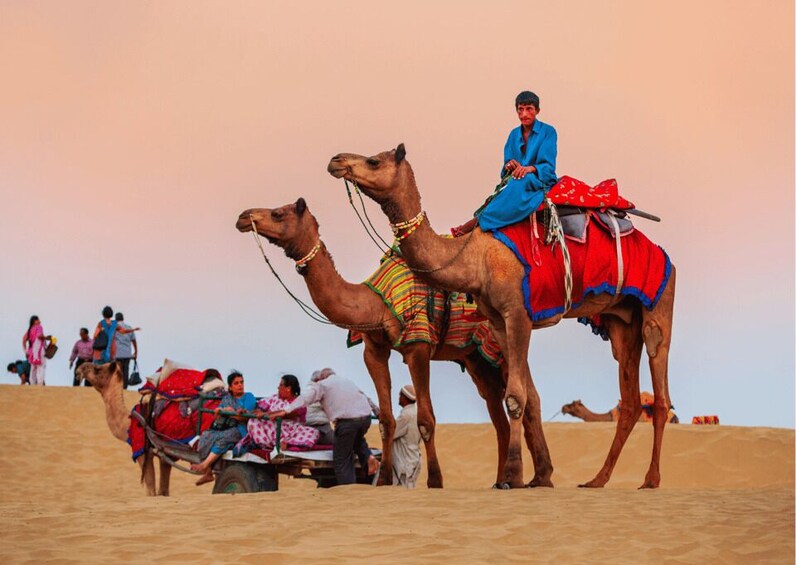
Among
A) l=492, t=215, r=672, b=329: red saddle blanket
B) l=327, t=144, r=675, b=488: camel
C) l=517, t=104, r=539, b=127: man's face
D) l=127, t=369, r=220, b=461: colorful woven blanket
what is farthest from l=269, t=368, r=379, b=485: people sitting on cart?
l=517, t=104, r=539, b=127: man's face

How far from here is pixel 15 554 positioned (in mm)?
9094

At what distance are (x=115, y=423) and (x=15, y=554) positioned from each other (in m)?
7.83

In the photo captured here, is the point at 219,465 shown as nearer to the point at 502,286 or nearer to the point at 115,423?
the point at 115,423

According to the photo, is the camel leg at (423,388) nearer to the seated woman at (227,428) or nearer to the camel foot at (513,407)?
the camel foot at (513,407)

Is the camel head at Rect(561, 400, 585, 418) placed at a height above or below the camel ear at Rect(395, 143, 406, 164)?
below

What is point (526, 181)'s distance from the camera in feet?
A: 41.6

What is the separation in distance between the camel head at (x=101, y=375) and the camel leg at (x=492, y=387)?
5266 millimetres

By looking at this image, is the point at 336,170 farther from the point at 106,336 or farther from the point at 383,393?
the point at 106,336

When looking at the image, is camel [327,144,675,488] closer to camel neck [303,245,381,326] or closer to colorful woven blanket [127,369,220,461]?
camel neck [303,245,381,326]

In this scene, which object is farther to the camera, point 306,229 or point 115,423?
point 115,423

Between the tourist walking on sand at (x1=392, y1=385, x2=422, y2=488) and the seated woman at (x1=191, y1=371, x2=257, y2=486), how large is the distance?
1699 mm

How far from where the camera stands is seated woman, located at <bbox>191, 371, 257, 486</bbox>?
14312 mm

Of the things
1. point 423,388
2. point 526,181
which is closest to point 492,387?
point 423,388

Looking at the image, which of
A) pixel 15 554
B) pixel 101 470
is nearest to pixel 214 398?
pixel 15 554
